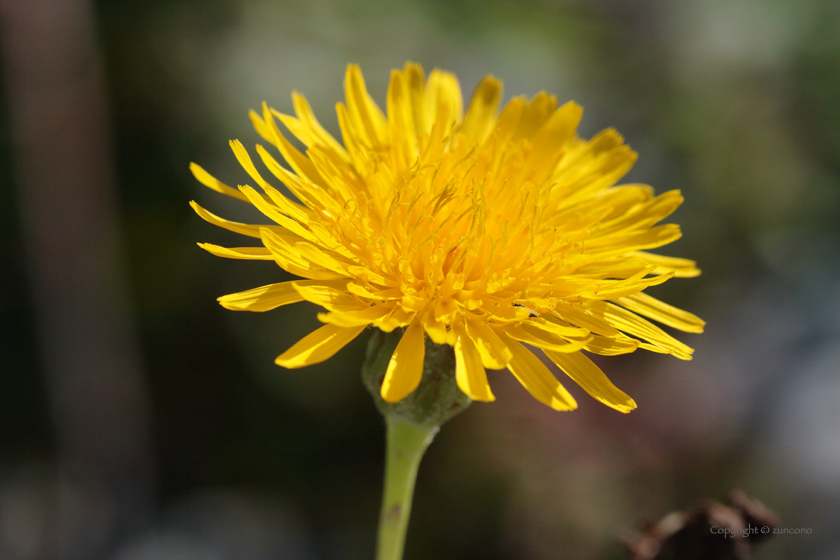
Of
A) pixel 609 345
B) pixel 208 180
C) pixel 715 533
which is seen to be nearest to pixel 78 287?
pixel 208 180

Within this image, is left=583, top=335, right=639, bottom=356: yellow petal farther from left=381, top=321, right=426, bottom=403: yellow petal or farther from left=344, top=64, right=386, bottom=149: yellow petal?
left=344, top=64, right=386, bottom=149: yellow petal

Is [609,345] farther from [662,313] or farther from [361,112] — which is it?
[361,112]

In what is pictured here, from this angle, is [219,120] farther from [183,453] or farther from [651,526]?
[651,526]

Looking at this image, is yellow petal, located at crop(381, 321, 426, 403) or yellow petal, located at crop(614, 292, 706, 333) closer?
yellow petal, located at crop(381, 321, 426, 403)

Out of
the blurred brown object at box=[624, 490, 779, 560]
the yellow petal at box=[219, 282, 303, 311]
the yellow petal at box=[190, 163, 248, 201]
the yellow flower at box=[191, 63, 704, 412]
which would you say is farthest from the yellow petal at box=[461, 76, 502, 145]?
the blurred brown object at box=[624, 490, 779, 560]

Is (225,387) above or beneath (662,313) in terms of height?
beneath

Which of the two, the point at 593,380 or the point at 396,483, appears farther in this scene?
the point at 396,483

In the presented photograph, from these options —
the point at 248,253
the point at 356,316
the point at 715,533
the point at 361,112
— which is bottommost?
the point at 715,533

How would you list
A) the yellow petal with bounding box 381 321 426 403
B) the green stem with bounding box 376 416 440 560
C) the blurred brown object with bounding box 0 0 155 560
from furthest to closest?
the blurred brown object with bounding box 0 0 155 560, the green stem with bounding box 376 416 440 560, the yellow petal with bounding box 381 321 426 403
